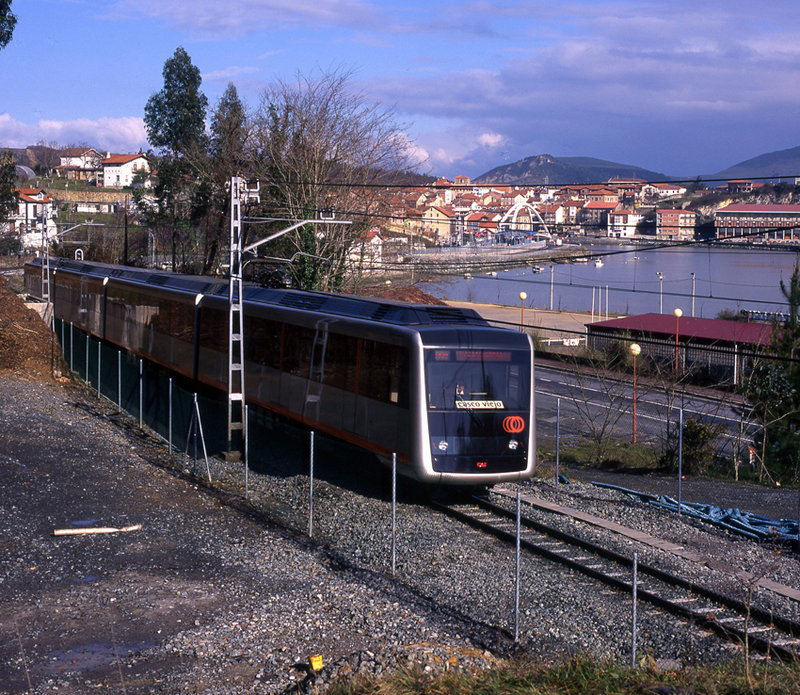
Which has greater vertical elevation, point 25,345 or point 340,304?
point 340,304

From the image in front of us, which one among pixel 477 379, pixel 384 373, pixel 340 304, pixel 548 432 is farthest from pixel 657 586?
pixel 548 432

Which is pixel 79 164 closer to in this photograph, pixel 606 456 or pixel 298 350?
pixel 606 456

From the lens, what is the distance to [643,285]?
6631 cm

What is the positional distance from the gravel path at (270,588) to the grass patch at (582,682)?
0.43 m

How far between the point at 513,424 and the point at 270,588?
17.4 ft

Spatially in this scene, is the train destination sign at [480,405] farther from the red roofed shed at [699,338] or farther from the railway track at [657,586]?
the red roofed shed at [699,338]

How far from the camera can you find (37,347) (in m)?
27.9

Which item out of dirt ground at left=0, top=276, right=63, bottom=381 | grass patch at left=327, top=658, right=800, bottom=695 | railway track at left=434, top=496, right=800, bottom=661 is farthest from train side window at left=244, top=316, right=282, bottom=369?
grass patch at left=327, top=658, right=800, bottom=695

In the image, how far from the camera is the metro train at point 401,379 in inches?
509

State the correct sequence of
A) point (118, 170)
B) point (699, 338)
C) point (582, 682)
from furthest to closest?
point (118, 170), point (699, 338), point (582, 682)

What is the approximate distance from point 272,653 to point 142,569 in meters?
3.00

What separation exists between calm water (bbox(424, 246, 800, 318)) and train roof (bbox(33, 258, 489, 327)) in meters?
20.0

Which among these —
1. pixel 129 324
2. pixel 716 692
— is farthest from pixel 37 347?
pixel 716 692

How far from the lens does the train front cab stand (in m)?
12.9
